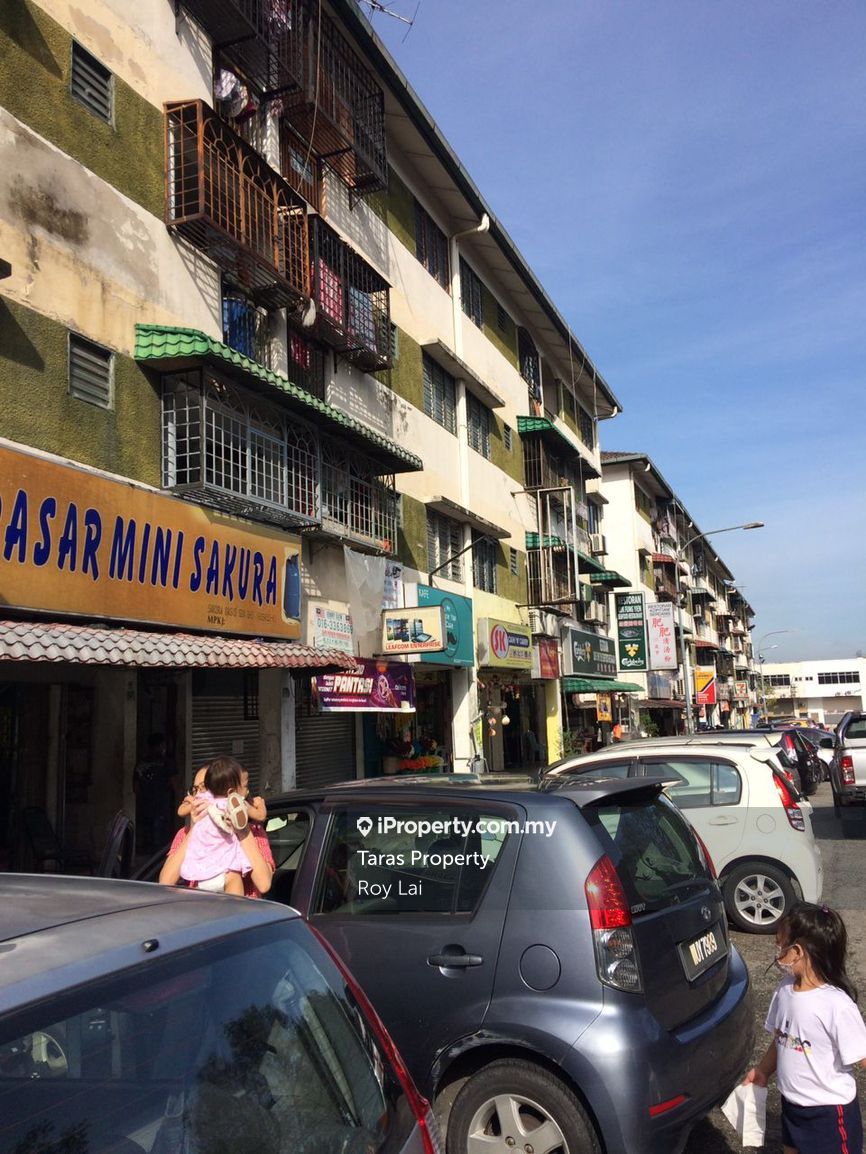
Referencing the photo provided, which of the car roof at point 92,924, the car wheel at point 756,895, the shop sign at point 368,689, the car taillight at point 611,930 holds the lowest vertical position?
the car wheel at point 756,895

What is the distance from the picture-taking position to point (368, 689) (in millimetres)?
14500

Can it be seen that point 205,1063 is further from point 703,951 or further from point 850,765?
point 850,765

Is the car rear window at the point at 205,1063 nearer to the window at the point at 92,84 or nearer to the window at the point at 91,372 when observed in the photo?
the window at the point at 91,372

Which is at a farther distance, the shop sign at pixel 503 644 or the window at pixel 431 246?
the shop sign at pixel 503 644

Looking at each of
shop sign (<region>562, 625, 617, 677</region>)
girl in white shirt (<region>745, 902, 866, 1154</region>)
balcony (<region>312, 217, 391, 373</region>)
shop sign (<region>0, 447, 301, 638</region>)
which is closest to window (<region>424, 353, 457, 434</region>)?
balcony (<region>312, 217, 391, 373</region>)

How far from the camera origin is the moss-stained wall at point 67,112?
9.42 meters

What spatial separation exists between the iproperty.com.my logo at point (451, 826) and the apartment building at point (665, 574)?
103ft

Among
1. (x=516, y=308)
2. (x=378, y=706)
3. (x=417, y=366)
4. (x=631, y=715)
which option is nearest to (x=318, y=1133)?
(x=378, y=706)

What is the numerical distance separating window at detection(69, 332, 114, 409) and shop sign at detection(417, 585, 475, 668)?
7.93m

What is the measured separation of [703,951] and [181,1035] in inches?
117

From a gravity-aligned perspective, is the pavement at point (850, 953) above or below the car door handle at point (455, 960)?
below

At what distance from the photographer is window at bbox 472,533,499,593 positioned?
72.3 ft

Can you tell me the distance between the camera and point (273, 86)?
1390cm

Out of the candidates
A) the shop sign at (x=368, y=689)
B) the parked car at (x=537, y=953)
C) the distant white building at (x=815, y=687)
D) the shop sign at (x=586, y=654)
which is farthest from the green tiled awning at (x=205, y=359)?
the distant white building at (x=815, y=687)
